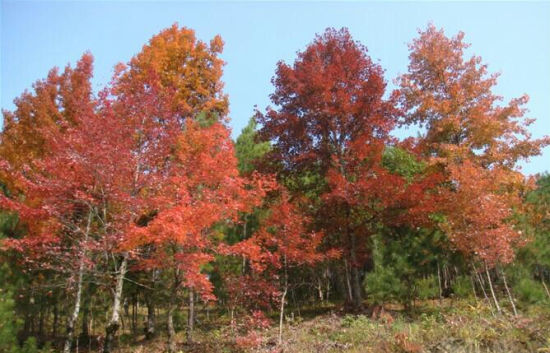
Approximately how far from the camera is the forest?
36.0 feet

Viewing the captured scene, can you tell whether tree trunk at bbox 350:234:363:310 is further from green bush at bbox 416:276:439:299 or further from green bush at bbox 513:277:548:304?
green bush at bbox 513:277:548:304

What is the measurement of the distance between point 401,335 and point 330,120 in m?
9.03

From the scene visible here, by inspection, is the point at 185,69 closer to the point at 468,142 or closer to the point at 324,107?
the point at 324,107

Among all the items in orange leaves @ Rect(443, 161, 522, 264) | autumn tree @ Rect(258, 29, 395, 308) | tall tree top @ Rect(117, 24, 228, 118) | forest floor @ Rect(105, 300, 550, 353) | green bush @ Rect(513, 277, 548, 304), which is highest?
tall tree top @ Rect(117, 24, 228, 118)

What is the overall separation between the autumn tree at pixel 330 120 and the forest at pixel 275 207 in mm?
70

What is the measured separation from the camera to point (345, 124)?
52.2ft

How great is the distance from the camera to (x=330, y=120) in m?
15.9

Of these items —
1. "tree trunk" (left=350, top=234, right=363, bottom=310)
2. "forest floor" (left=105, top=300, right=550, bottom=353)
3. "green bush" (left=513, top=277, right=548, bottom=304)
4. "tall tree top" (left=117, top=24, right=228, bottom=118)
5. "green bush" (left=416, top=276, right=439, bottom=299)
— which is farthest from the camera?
"tall tree top" (left=117, top=24, right=228, bottom=118)

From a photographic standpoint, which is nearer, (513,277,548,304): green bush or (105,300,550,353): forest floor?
(105,300,550,353): forest floor

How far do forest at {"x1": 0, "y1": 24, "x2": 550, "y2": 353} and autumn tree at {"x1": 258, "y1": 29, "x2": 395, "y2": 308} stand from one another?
0.07 m

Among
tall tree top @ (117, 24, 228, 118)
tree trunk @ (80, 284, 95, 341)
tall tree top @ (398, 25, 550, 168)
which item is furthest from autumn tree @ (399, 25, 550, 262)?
tree trunk @ (80, 284, 95, 341)

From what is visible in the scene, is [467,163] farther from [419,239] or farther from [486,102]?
[486,102]

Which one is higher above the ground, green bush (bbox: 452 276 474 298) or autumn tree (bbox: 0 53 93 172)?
autumn tree (bbox: 0 53 93 172)

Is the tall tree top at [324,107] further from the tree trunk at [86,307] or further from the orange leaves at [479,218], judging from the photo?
the tree trunk at [86,307]
